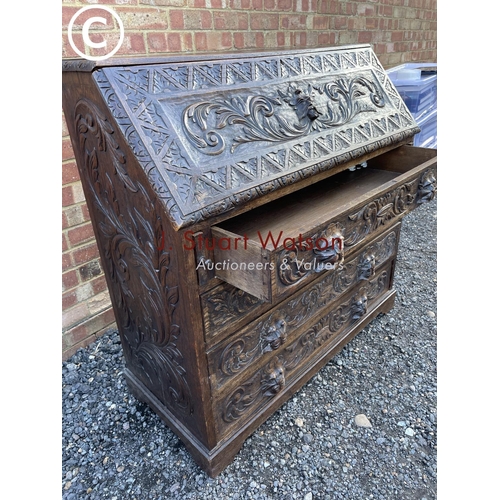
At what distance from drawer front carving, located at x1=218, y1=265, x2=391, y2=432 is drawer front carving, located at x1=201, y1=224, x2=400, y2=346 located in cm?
12

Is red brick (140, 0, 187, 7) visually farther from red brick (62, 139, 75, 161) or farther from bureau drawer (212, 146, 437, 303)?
bureau drawer (212, 146, 437, 303)

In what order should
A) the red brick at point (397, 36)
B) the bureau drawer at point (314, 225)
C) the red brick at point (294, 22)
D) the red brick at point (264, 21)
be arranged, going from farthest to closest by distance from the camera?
the red brick at point (397, 36)
the red brick at point (294, 22)
the red brick at point (264, 21)
the bureau drawer at point (314, 225)

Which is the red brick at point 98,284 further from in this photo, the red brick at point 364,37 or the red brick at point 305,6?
the red brick at point 364,37

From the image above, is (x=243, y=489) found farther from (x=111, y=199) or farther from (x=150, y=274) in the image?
(x=111, y=199)

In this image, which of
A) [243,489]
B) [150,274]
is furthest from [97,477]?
[150,274]

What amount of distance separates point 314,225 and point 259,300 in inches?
14.8

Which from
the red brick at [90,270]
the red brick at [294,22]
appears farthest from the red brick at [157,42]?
the red brick at [90,270]

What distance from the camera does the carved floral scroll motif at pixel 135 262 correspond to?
1.06 metres

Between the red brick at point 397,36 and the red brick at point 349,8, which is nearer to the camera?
the red brick at point 349,8

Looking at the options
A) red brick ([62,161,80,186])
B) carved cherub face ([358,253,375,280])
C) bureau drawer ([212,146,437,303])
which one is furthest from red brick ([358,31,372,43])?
red brick ([62,161,80,186])

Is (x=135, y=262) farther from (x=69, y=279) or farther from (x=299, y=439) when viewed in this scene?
(x=299, y=439)

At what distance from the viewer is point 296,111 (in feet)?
4.33

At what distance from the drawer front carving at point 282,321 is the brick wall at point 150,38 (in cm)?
102

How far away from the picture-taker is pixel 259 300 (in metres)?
1.27
